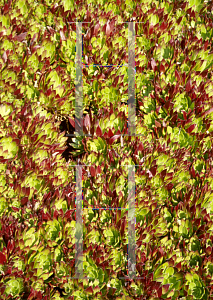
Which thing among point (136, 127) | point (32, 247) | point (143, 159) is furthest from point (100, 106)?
point (32, 247)

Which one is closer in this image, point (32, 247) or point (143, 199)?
point (32, 247)

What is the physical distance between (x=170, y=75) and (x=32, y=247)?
6.81 feet

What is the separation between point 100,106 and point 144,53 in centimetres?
81

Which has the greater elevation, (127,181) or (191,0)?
(191,0)

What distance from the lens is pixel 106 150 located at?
2.85 metres

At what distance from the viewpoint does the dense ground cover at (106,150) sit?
224 cm

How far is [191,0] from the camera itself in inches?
156

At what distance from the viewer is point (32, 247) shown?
225 centimetres

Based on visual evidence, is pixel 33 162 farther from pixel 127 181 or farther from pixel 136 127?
pixel 136 127

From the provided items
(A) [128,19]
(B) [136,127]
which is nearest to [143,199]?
(B) [136,127]

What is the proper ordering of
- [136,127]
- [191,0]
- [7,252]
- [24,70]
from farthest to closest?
[191,0]
[24,70]
[136,127]
[7,252]

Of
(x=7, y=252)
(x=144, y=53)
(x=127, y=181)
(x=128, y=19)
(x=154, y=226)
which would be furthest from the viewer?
(x=128, y=19)

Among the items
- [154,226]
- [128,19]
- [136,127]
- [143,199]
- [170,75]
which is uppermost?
[128,19]

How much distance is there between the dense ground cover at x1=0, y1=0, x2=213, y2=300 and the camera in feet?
7.36
